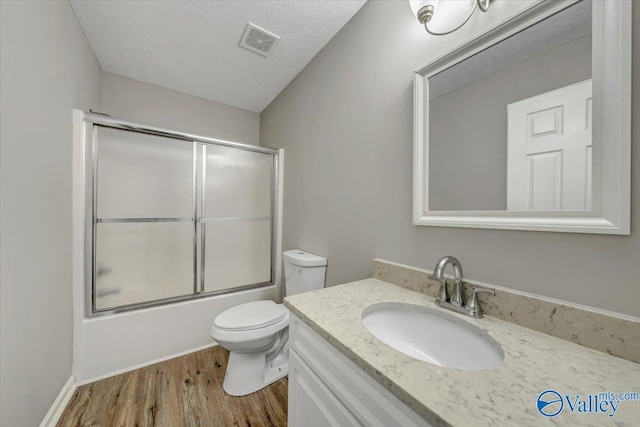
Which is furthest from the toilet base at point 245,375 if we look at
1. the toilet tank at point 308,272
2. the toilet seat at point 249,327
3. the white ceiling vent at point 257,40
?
the white ceiling vent at point 257,40

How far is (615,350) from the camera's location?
0.57 m

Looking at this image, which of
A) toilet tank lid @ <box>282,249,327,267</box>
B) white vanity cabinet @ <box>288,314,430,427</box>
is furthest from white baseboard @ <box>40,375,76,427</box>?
toilet tank lid @ <box>282,249,327,267</box>

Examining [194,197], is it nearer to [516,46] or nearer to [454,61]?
[454,61]

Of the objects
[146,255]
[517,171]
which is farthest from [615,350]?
[146,255]

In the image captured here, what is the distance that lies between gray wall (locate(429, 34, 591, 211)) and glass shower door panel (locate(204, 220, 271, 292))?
1713 millimetres

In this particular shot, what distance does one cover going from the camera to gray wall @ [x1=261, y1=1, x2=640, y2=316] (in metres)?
0.62

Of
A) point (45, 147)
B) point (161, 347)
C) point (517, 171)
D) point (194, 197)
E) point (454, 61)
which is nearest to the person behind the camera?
point (517, 171)

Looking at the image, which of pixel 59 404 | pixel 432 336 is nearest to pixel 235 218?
pixel 59 404

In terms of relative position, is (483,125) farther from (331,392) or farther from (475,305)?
(331,392)

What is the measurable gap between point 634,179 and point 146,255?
2485 mm

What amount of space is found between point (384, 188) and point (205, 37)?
1.63 metres

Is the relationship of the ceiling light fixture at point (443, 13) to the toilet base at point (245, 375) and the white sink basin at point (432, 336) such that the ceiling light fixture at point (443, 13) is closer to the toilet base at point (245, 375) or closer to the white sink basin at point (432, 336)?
the white sink basin at point (432, 336)

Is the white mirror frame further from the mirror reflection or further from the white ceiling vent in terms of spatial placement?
the white ceiling vent

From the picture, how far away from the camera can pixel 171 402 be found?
52.8 inches
